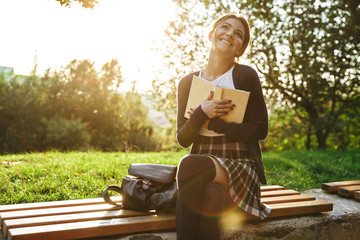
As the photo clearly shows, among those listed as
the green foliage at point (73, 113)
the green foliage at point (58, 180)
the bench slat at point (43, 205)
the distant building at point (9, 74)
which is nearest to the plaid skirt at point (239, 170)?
the bench slat at point (43, 205)

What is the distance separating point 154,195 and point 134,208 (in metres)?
0.19

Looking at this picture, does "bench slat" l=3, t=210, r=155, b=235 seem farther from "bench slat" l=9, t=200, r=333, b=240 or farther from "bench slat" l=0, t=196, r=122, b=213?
"bench slat" l=0, t=196, r=122, b=213

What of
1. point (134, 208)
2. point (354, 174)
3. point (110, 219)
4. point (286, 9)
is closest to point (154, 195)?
point (134, 208)

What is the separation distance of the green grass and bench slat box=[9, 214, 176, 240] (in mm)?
1410

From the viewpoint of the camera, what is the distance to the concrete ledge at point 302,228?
2.43 metres

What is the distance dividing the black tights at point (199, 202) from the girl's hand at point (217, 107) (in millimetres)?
345

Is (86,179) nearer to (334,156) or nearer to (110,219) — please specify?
(110,219)

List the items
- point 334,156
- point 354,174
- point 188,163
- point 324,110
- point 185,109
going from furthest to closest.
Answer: point 324,110, point 334,156, point 354,174, point 185,109, point 188,163

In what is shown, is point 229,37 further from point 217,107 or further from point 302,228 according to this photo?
point 302,228

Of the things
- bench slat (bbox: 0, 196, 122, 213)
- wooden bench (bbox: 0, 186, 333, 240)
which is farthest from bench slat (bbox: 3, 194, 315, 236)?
bench slat (bbox: 0, 196, 122, 213)

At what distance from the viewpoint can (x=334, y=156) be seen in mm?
7441

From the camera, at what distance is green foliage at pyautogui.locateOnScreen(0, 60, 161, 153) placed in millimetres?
13930

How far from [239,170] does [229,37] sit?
1033 mm

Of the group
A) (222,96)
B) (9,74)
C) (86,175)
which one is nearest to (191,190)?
(222,96)
